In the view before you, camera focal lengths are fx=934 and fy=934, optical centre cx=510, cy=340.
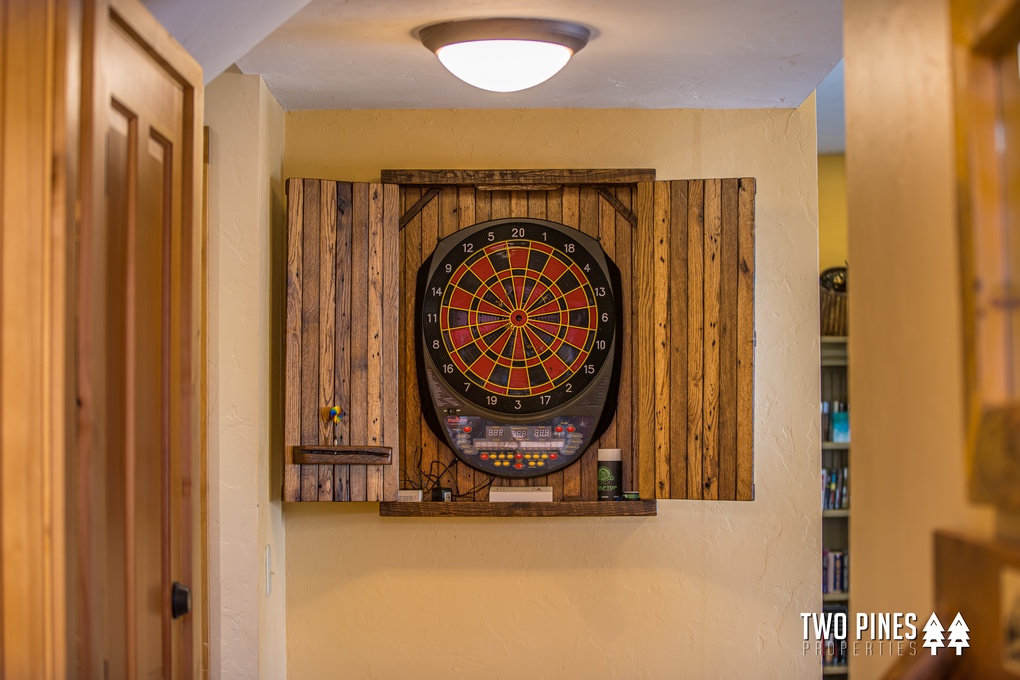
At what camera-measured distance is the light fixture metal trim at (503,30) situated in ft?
8.66

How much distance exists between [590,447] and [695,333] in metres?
0.56

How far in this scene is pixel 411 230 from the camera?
11.3 ft

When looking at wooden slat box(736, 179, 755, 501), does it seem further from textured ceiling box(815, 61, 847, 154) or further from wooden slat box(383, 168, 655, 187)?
textured ceiling box(815, 61, 847, 154)

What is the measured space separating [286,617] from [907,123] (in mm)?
2824

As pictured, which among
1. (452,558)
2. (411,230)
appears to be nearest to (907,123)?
(411,230)

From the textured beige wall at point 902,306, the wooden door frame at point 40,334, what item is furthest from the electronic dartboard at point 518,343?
the wooden door frame at point 40,334

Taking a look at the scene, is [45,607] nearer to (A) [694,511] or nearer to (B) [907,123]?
(B) [907,123]

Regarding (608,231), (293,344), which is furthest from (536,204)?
(293,344)

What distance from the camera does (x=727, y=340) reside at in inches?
127

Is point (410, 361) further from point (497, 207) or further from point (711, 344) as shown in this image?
point (711, 344)

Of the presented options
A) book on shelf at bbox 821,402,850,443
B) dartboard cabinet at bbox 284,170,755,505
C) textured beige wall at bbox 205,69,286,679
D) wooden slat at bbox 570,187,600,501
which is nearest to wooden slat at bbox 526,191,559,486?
dartboard cabinet at bbox 284,170,755,505

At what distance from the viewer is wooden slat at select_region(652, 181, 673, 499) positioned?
3.25 m

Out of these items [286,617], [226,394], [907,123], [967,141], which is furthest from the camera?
[286,617]

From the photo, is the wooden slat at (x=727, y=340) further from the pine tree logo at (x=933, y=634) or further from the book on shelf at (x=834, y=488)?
the pine tree logo at (x=933, y=634)
